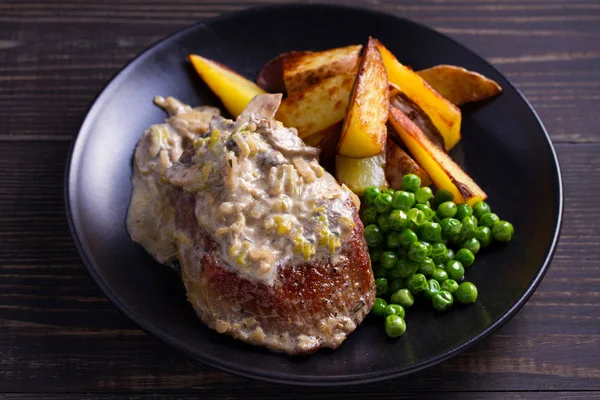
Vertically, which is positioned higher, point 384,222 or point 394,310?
point 384,222

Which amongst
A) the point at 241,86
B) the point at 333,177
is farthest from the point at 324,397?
the point at 241,86

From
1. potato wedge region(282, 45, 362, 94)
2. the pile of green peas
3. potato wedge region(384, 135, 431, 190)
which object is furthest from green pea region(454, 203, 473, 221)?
potato wedge region(282, 45, 362, 94)

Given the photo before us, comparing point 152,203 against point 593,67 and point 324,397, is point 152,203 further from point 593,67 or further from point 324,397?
point 593,67

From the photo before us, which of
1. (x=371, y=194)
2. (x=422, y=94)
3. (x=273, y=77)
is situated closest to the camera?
(x=371, y=194)

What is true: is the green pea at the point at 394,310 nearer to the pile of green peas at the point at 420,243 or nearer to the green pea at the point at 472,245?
the pile of green peas at the point at 420,243

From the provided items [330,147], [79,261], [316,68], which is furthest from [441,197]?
[79,261]

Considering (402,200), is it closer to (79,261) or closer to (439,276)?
(439,276)
